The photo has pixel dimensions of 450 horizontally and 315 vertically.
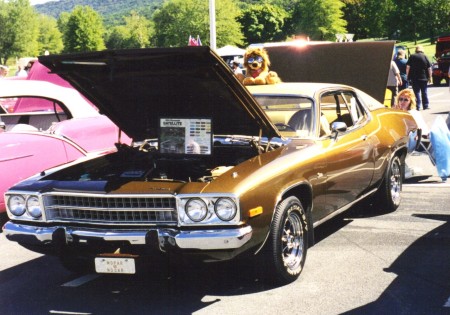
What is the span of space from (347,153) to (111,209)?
252 centimetres

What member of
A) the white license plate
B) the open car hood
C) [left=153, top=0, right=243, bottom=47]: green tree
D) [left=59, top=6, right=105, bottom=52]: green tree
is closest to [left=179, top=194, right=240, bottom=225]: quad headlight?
the white license plate

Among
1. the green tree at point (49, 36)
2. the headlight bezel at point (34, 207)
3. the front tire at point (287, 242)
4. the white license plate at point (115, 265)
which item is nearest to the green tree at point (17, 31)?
the green tree at point (49, 36)

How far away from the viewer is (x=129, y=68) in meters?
5.44

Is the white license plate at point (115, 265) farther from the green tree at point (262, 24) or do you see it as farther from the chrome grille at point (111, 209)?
the green tree at point (262, 24)

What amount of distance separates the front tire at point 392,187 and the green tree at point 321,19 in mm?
114981

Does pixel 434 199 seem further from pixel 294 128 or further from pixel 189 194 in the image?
pixel 189 194

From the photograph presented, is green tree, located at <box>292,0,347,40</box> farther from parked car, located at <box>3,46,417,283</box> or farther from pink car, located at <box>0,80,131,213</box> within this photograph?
parked car, located at <box>3,46,417,283</box>

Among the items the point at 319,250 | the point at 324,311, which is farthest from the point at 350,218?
the point at 324,311

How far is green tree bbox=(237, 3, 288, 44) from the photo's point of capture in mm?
147750

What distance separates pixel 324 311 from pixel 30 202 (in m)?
2.36

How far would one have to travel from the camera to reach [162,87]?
18.7 ft

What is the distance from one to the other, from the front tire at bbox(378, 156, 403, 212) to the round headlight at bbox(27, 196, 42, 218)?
3943 millimetres

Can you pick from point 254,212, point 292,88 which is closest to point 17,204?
point 254,212

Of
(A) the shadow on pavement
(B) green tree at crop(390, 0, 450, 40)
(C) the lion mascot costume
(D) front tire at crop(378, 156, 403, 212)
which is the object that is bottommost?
(A) the shadow on pavement
